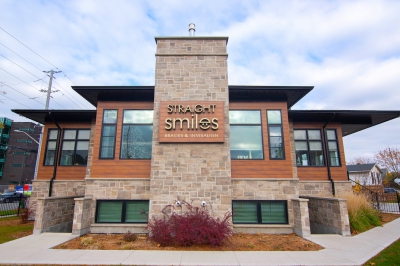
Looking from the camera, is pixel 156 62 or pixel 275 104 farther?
pixel 275 104

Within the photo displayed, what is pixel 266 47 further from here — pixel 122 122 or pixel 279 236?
pixel 279 236

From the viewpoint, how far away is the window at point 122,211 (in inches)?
341

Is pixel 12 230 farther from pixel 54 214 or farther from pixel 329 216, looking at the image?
pixel 329 216

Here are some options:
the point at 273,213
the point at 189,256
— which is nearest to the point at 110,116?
the point at 189,256

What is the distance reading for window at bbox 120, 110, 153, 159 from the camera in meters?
9.36

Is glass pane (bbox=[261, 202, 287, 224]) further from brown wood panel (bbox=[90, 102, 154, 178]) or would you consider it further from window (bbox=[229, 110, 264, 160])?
brown wood panel (bbox=[90, 102, 154, 178])

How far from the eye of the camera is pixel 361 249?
241 inches

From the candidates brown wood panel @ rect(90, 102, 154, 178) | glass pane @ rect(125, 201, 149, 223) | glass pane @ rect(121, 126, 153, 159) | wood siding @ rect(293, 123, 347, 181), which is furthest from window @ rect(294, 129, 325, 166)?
glass pane @ rect(125, 201, 149, 223)

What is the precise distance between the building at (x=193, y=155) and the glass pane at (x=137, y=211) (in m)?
0.04

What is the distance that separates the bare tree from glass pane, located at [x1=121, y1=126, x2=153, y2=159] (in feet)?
140

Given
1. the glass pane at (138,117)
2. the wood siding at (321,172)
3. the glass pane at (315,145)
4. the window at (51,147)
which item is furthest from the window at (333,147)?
the window at (51,147)

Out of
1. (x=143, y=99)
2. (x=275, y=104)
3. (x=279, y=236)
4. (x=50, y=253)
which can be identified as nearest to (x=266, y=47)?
(x=275, y=104)

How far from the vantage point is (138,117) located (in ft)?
31.8

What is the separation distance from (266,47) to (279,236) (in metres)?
9.09
